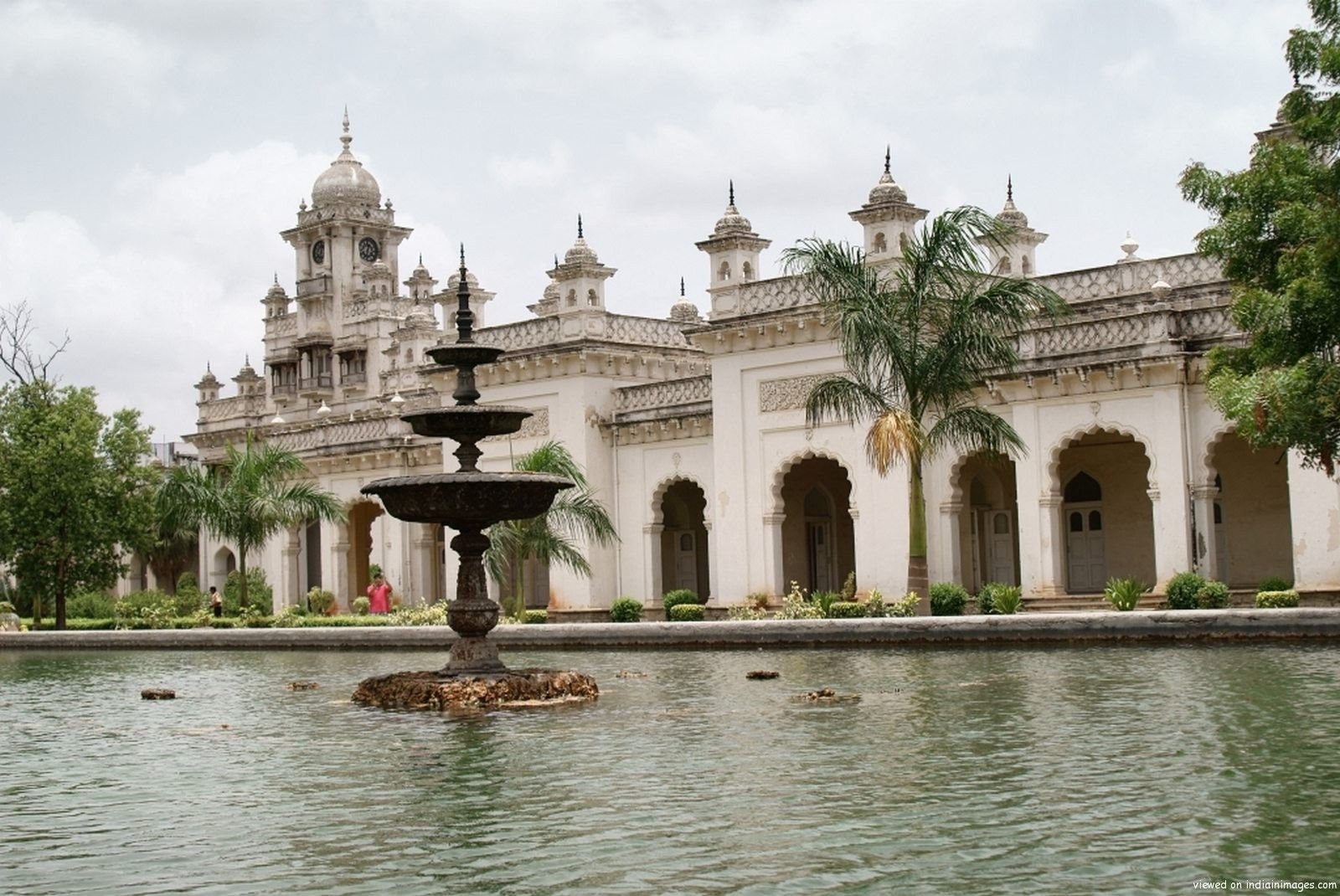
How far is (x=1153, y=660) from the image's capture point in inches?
668

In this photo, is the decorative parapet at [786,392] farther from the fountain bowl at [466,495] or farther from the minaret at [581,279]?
the fountain bowl at [466,495]

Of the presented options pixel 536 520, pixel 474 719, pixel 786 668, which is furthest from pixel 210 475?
pixel 474 719

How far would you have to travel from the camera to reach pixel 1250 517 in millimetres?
28391

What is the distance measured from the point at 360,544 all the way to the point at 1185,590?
23083mm

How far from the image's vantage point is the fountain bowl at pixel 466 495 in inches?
599

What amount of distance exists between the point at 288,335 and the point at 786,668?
58.0 metres

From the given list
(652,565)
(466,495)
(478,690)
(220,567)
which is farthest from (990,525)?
(220,567)

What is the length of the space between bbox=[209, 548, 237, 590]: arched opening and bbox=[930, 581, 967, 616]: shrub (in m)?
25.7

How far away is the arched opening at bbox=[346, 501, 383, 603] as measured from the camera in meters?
40.8

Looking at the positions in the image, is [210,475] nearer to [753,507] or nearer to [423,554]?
[423,554]

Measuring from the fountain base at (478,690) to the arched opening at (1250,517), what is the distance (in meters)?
15.6

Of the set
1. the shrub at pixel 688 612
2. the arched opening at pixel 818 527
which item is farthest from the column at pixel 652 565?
the arched opening at pixel 818 527

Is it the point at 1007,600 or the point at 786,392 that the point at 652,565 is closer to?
the point at 786,392

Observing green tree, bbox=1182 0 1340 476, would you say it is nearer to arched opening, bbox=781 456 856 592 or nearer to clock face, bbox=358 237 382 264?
arched opening, bbox=781 456 856 592
